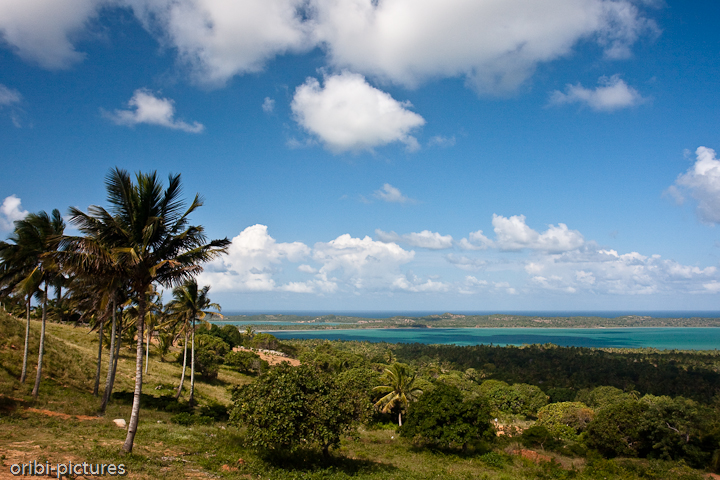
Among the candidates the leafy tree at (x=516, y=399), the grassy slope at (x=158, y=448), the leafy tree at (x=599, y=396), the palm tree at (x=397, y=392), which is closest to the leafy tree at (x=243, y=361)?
the grassy slope at (x=158, y=448)

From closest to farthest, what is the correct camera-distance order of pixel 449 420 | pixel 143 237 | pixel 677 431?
pixel 143 237, pixel 449 420, pixel 677 431

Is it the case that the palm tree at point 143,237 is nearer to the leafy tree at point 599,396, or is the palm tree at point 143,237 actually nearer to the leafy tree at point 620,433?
the leafy tree at point 620,433

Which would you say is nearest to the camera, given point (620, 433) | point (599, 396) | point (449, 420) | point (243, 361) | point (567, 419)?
point (449, 420)

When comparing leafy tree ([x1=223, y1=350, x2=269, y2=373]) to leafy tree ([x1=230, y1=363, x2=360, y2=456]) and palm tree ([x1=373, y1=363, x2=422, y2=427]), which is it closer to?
palm tree ([x1=373, y1=363, x2=422, y2=427])

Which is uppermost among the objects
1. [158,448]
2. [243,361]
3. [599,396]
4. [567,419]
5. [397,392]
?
[158,448]

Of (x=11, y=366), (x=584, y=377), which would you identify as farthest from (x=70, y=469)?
(x=584, y=377)

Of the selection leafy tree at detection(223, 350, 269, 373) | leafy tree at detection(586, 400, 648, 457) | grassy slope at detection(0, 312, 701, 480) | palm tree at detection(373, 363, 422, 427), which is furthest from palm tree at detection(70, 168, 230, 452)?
leafy tree at detection(223, 350, 269, 373)

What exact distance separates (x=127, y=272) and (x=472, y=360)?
12088 centimetres

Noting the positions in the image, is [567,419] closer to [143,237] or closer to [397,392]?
[397,392]

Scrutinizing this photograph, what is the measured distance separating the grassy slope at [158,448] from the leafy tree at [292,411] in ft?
3.21

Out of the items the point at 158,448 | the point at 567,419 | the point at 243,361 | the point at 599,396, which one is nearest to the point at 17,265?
Result: the point at 158,448

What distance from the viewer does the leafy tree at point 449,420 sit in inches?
878

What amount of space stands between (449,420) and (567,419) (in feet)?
89.6

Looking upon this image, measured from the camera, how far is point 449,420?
903 inches
